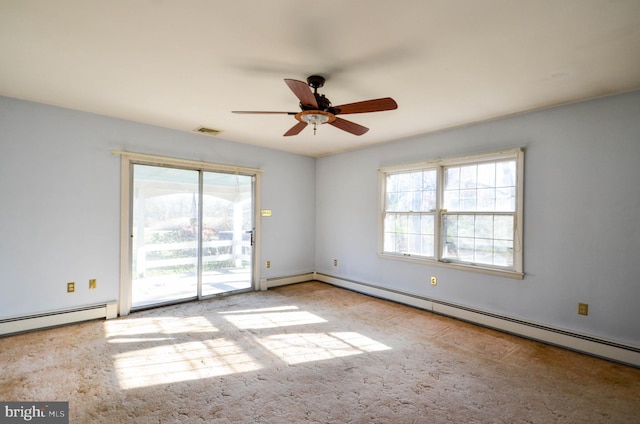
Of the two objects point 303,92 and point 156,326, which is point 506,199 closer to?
point 303,92

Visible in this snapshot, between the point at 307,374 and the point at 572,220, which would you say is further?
the point at 572,220

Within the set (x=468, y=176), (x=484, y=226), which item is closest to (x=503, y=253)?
(x=484, y=226)

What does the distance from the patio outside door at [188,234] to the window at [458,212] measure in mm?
2445

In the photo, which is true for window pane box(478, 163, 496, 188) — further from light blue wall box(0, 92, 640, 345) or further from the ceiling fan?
the ceiling fan

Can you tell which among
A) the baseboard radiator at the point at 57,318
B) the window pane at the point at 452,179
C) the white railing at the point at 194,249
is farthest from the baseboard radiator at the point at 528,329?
the baseboard radiator at the point at 57,318

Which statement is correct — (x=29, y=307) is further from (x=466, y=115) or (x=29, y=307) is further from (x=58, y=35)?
(x=466, y=115)

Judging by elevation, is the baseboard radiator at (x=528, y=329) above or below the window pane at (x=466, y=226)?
below

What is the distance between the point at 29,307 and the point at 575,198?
602 centimetres

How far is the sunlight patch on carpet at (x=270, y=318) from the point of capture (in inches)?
147

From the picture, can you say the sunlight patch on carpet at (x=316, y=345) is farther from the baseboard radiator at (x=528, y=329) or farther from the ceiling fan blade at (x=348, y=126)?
the ceiling fan blade at (x=348, y=126)

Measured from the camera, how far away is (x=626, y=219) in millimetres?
2875

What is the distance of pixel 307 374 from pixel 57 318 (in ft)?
10.1

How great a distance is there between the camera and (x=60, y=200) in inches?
140

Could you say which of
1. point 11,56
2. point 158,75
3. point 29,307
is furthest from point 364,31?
point 29,307
